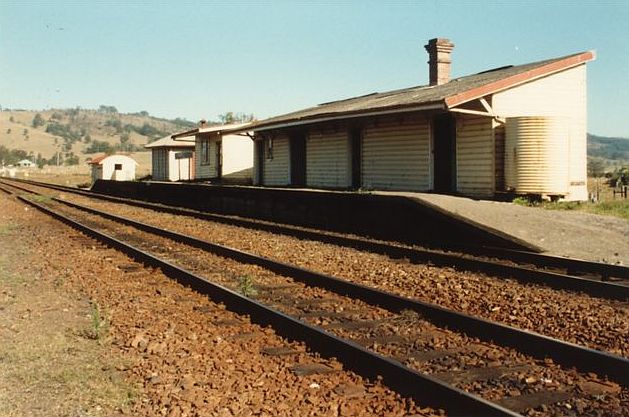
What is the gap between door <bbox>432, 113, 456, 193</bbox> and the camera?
1753cm

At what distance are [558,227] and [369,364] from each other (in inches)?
352

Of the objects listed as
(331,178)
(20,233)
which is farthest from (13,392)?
(331,178)

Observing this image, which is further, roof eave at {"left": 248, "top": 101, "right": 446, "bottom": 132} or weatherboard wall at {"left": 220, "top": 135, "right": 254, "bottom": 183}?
weatherboard wall at {"left": 220, "top": 135, "right": 254, "bottom": 183}

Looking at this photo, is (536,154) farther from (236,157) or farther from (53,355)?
(236,157)

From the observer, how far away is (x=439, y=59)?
76.1 feet

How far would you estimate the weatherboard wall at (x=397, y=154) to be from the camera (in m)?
18.1

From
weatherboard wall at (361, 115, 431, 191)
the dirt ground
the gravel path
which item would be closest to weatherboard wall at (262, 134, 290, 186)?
weatherboard wall at (361, 115, 431, 191)

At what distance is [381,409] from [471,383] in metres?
0.84

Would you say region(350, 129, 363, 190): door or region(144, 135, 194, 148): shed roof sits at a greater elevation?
region(144, 135, 194, 148): shed roof

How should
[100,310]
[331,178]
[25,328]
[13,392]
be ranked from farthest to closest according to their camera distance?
[331,178] → [100,310] → [25,328] → [13,392]

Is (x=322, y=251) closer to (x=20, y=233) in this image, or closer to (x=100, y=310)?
(x=100, y=310)

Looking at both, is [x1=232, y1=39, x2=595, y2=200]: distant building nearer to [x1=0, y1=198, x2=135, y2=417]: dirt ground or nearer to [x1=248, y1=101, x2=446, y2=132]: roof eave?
[x1=248, y1=101, x2=446, y2=132]: roof eave

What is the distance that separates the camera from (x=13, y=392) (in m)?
4.48

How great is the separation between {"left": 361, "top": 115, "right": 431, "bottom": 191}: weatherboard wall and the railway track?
1063 centimetres
